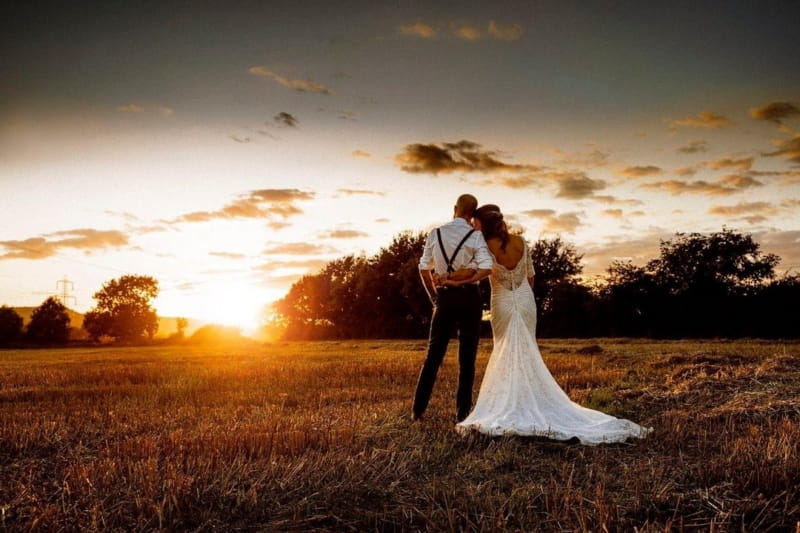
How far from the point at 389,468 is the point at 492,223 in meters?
3.87

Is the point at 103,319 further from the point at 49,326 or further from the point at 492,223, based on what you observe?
the point at 492,223

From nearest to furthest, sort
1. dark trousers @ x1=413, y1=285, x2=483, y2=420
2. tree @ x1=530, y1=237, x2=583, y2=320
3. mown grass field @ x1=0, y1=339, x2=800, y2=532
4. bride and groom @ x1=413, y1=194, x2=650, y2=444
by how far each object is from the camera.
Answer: mown grass field @ x1=0, y1=339, x2=800, y2=532 < bride and groom @ x1=413, y1=194, x2=650, y2=444 < dark trousers @ x1=413, y1=285, x2=483, y2=420 < tree @ x1=530, y1=237, x2=583, y2=320

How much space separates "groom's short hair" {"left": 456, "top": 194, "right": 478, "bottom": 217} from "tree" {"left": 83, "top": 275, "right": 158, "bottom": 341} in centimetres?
9208

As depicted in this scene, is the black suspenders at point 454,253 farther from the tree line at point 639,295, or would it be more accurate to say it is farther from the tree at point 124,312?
the tree at point 124,312

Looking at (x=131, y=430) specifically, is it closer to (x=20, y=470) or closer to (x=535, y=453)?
(x=20, y=470)

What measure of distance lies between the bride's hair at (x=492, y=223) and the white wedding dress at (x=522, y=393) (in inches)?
16.7

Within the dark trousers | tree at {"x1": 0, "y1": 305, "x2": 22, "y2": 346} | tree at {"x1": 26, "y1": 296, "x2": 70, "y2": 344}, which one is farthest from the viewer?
tree at {"x1": 26, "y1": 296, "x2": 70, "y2": 344}

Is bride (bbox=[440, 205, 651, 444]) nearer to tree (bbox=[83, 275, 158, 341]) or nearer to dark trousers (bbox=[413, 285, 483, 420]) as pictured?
dark trousers (bbox=[413, 285, 483, 420])

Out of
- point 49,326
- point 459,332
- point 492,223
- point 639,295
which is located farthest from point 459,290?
point 49,326

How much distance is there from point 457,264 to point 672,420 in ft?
11.9

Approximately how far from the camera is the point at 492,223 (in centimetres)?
771

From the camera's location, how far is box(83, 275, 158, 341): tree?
289ft

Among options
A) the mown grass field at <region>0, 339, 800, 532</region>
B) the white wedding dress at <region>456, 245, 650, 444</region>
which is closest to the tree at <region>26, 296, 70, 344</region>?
the mown grass field at <region>0, 339, 800, 532</region>

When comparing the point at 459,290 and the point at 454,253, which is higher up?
the point at 454,253
